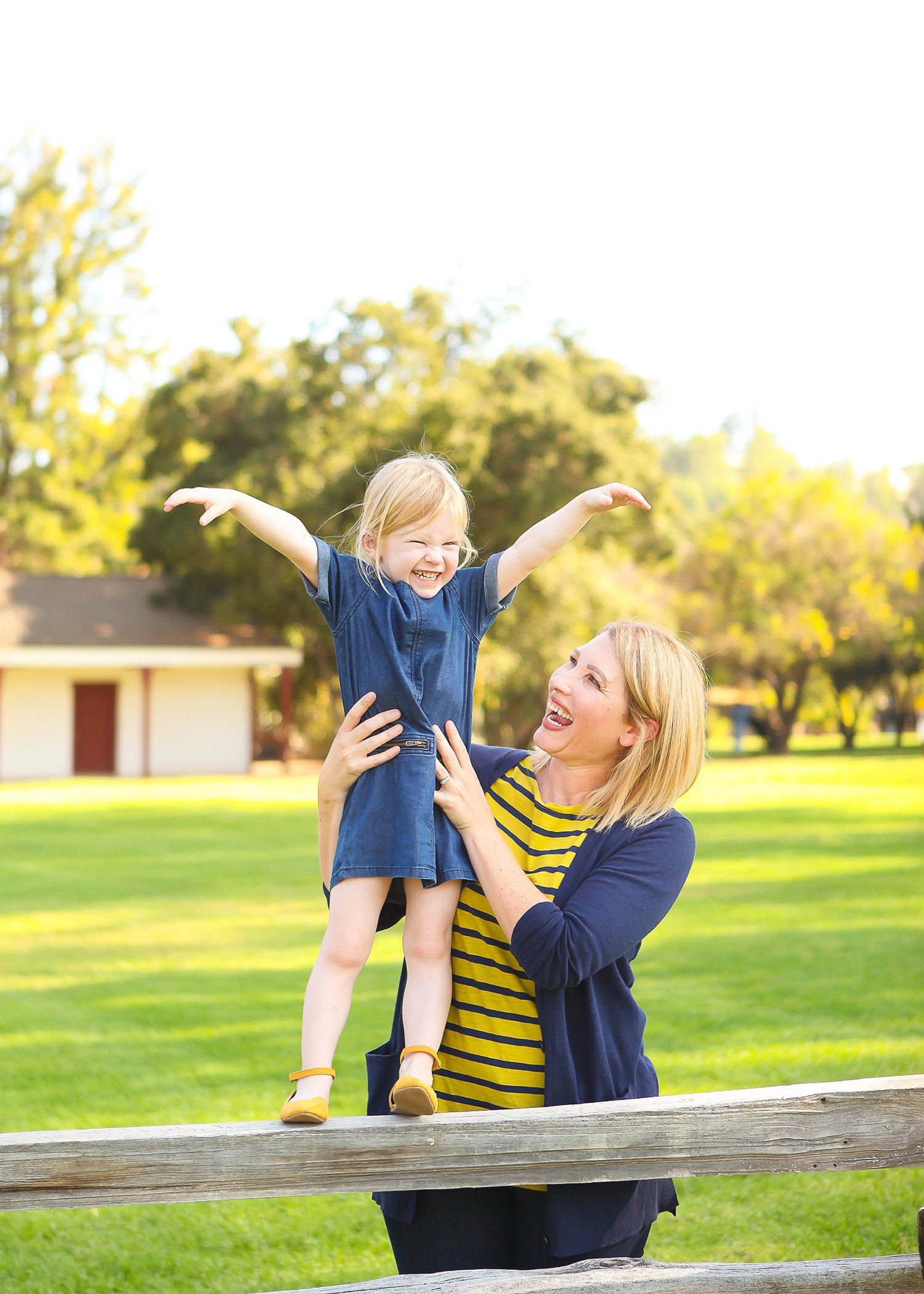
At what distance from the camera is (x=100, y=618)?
3397cm

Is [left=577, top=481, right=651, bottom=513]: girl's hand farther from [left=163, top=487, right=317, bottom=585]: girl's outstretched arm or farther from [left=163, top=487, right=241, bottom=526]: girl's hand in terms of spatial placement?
[left=163, top=487, right=241, bottom=526]: girl's hand

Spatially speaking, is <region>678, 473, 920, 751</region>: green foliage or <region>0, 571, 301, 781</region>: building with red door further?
<region>678, 473, 920, 751</region>: green foliage

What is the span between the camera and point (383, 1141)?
224cm

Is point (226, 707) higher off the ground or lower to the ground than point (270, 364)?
lower

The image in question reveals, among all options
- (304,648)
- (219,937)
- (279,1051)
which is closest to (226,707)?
(304,648)

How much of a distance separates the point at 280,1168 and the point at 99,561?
46.3 m

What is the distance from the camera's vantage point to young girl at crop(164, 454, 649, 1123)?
8.55 feet

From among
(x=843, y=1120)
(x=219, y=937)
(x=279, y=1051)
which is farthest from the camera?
(x=219, y=937)

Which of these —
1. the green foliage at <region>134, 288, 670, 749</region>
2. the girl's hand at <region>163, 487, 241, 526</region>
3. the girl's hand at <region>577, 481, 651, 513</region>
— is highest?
the green foliage at <region>134, 288, 670, 749</region>

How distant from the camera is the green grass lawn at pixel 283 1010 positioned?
4.72 meters

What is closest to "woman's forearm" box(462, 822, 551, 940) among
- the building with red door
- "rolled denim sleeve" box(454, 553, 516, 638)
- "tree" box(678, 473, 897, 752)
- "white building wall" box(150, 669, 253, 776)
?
"rolled denim sleeve" box(454, 553, 516, 638)

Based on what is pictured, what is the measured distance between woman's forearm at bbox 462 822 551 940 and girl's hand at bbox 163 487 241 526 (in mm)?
825

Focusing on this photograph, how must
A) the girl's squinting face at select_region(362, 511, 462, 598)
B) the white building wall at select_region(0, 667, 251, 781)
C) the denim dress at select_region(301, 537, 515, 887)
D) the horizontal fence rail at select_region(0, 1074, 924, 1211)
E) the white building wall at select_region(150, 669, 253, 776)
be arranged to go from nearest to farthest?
the horizontal fence rail at select_region(0, 1074, 924, 1211)
the denim dress at select_region(301, 537, 515, 887)
the girl's squinting face at select_region(362, 511, 462, 598)
the white building wall at select_region(0, 667, 251, 781)
the white building wall at select_region(150, 669, 253, 776)

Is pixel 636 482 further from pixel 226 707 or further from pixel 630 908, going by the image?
pixel 630 908
